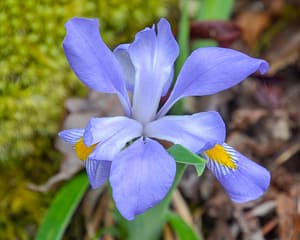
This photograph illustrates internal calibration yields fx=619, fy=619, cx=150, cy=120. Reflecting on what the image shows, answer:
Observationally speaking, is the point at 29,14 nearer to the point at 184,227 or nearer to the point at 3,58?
the point at 3,58

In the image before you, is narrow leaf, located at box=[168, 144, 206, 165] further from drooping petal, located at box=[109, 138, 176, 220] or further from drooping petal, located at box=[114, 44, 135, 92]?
drooping petal, located at box=[114, 44, 135, 92]

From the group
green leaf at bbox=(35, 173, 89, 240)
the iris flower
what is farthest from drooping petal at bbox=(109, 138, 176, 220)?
green leaf at bbox=(35, 173, 89, 240)

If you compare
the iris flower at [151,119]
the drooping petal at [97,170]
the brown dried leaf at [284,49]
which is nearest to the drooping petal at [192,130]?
the iris flower at [151,119]

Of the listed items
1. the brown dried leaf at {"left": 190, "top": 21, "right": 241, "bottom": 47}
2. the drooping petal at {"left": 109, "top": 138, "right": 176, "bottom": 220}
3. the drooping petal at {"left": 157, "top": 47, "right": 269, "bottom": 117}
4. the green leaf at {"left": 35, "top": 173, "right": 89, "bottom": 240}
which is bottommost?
the green leaf at {"left": 35, "top": 173, "right": 89, "bottom": 240}

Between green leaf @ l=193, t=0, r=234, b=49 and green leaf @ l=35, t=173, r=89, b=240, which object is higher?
green leaf @ l=193, t=0, r=234, b=49

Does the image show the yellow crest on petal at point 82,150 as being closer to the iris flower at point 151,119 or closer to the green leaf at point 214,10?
the iris flower at point 151,119

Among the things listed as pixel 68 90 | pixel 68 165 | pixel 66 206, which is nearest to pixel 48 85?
pixel 68 90
